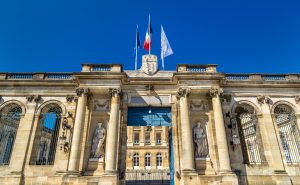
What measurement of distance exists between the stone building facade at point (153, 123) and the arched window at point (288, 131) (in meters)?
0.06

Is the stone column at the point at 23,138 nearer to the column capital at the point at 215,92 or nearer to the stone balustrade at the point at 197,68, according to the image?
the stone balustrade at the point at 197,68

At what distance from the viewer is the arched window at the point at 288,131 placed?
14.4 metres

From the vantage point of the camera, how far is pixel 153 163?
31.3 meters

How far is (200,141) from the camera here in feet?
44.7

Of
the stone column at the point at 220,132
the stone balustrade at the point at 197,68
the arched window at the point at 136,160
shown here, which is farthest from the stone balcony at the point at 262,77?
the arched window at the point at 136,160

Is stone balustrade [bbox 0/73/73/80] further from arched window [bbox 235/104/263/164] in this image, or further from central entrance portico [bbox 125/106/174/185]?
central entrance portico [bbox 125/106/174/185]

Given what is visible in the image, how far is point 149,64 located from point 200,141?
6.72 m

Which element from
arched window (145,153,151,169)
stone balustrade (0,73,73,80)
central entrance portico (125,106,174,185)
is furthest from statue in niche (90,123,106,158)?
arched window (145,153,151,169)

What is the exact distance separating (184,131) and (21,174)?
33.3 ft

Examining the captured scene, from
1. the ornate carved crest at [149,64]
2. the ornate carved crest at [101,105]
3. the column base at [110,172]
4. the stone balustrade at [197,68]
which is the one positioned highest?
the ornate carved crest at [149,64]

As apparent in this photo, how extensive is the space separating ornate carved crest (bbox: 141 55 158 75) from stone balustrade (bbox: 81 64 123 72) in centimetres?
199

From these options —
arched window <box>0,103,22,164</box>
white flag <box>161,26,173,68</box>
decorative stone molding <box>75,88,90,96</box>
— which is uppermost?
white flag <box>161,26,173,68</box>

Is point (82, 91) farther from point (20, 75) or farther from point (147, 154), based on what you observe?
point (147, 154)

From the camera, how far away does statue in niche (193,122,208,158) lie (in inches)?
524
